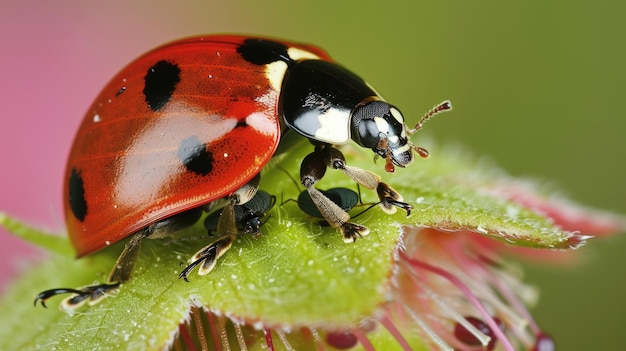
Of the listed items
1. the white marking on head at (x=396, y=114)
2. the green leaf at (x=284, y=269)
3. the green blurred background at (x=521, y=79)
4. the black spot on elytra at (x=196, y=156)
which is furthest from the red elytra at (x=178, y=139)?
the green blurred background at (x=521, y=79)

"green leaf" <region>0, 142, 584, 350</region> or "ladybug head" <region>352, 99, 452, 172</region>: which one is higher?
"ladybug head" <region>352, 99, 452, 172</region>

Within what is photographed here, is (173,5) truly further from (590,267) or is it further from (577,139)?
(590,267)

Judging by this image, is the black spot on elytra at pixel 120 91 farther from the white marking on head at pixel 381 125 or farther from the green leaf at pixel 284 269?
the white marking on head at pixel 381 125

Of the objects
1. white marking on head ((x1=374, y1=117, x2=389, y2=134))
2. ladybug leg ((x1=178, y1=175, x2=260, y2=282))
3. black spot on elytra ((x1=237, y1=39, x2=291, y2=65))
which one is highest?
black spot on elytra ((x1=237, y1=39, x2=291, y2=65))

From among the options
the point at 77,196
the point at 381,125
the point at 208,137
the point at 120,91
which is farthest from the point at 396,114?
the point at 77,196

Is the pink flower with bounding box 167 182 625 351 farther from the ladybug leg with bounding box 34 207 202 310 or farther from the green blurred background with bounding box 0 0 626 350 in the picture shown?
the green blurred background with bounding box 0 0 626 350

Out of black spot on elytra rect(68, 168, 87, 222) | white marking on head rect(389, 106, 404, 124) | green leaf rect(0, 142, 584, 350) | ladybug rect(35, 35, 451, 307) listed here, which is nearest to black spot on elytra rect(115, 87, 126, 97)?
ladybug rect(35, 35, 451, 307)

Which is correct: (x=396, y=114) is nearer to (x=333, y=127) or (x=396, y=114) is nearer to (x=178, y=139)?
(x=333, y=127)

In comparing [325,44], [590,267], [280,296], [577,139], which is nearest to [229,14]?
[325,44]

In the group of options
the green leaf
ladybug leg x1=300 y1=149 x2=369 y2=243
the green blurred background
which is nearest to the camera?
the green leaf
